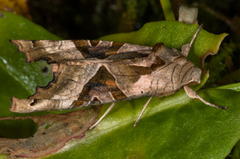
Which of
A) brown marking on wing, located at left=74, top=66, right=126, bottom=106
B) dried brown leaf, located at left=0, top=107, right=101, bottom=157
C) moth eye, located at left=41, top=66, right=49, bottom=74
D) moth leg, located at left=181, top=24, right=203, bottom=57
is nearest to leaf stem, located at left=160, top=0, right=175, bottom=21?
moth leg, located at left=181, top=24, right=203, bottom=57

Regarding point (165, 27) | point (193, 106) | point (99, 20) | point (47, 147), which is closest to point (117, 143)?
point (47, 147)

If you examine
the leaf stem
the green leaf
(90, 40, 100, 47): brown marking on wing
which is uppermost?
the leaf stem

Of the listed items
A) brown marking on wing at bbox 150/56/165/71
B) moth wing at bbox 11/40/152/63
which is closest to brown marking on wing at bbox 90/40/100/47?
moth wing at bbox 11/40/152/63

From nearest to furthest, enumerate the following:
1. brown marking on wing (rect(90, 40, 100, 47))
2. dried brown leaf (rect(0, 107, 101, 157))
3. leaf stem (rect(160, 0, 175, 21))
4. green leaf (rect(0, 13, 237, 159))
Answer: green leaf (rect(0, 13, 237, 159)) < dried brown leaf (rect(0, 107, 101, 157)) < brown marking on wing (rect(90, 40, 100, 47)) < leaf stem (rect(160, 0, 175, 21))

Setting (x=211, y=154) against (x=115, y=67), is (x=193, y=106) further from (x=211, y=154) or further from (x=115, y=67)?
(x=115, y=67)

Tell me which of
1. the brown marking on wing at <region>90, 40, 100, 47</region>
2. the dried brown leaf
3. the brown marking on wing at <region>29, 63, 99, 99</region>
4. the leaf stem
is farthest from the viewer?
the leaf stem

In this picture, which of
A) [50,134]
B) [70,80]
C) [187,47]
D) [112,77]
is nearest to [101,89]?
[112,77]

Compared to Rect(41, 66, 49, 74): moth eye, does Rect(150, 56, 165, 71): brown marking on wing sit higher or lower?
lower

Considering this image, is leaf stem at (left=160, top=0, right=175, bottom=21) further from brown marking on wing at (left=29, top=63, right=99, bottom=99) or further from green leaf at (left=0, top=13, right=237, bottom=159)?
brown marking on wing at (left=29, top=63, right=99, bottom=99)

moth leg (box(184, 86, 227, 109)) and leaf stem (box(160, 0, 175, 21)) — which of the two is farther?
leaf stem (box(160, 0, 175, 21))
